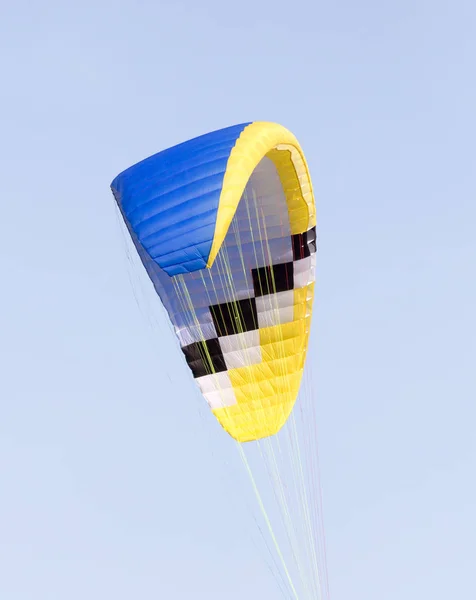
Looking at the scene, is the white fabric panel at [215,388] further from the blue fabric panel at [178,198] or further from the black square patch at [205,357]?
the blue fabric panel at [178,198]

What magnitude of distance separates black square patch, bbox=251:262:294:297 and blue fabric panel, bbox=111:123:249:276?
2.28 m

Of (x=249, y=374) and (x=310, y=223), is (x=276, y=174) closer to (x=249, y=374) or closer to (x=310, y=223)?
(x=310, y=223)

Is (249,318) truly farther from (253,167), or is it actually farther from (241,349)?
(253,167)

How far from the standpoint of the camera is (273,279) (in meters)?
21.7

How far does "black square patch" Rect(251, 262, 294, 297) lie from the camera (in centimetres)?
2162

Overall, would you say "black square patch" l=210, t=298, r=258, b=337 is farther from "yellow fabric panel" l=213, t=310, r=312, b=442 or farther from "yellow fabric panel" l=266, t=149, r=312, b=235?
"yellow fabric panel" l=266, t=149, r=312, b=235

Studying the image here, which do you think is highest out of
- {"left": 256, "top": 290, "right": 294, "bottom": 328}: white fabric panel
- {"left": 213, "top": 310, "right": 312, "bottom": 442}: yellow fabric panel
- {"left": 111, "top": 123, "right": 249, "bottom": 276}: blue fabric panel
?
{"left": 111, "top": 123, "right": 249, "bottom": 276}: blue fabric panel

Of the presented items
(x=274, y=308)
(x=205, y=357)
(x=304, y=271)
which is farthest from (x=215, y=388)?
(x=304, y=271)

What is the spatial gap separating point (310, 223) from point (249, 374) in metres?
2.21

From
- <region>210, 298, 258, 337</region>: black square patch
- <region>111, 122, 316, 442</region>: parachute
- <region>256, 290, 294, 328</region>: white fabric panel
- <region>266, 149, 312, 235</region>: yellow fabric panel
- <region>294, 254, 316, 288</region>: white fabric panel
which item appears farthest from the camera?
<region>256, 290, 294, 328</region>: white fabric panel

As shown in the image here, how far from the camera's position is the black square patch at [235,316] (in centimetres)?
2158

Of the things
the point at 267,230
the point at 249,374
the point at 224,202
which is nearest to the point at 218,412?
the point at 249,374

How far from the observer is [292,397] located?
2241cm

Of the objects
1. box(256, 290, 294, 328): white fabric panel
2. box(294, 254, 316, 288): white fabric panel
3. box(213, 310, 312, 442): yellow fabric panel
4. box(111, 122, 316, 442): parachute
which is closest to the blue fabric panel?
box(111, 122, 316, 442): parachute
